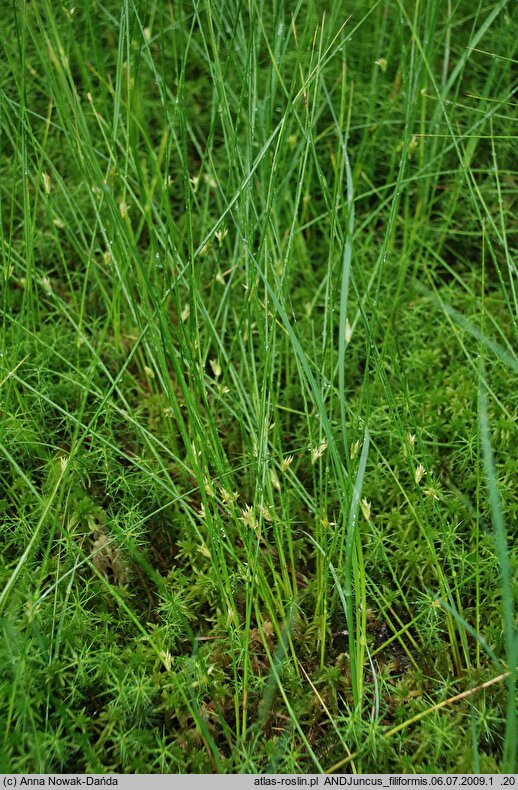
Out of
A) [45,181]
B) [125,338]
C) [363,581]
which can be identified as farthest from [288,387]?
[45,181]

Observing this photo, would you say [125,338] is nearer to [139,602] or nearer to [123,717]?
[139,602]

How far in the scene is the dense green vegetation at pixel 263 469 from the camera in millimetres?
1489

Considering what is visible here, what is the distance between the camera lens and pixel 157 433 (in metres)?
2.10

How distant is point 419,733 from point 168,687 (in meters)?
0.57

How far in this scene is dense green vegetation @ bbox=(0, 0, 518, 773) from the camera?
4.89 ft

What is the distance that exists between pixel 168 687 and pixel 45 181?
137 cm

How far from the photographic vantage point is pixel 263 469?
165cm

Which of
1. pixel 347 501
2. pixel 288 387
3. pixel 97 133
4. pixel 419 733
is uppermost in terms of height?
→ pixel 97 133

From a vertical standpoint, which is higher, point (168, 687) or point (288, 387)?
point (288, 387)

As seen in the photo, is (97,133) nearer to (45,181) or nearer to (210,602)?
(45,181)

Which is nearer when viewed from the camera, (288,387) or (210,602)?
(210,602)

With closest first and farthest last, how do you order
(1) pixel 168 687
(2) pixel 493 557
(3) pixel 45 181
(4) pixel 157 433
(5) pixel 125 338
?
(1) pixel 168 687 → (2) pixel 493 557 → (3) pixel 45 181 → (4) pixel 157 433 → (5) pixel 125 338

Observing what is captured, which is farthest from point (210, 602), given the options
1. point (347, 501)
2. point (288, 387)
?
point (288, 387)

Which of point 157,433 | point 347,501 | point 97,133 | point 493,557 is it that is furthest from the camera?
point 97,133
